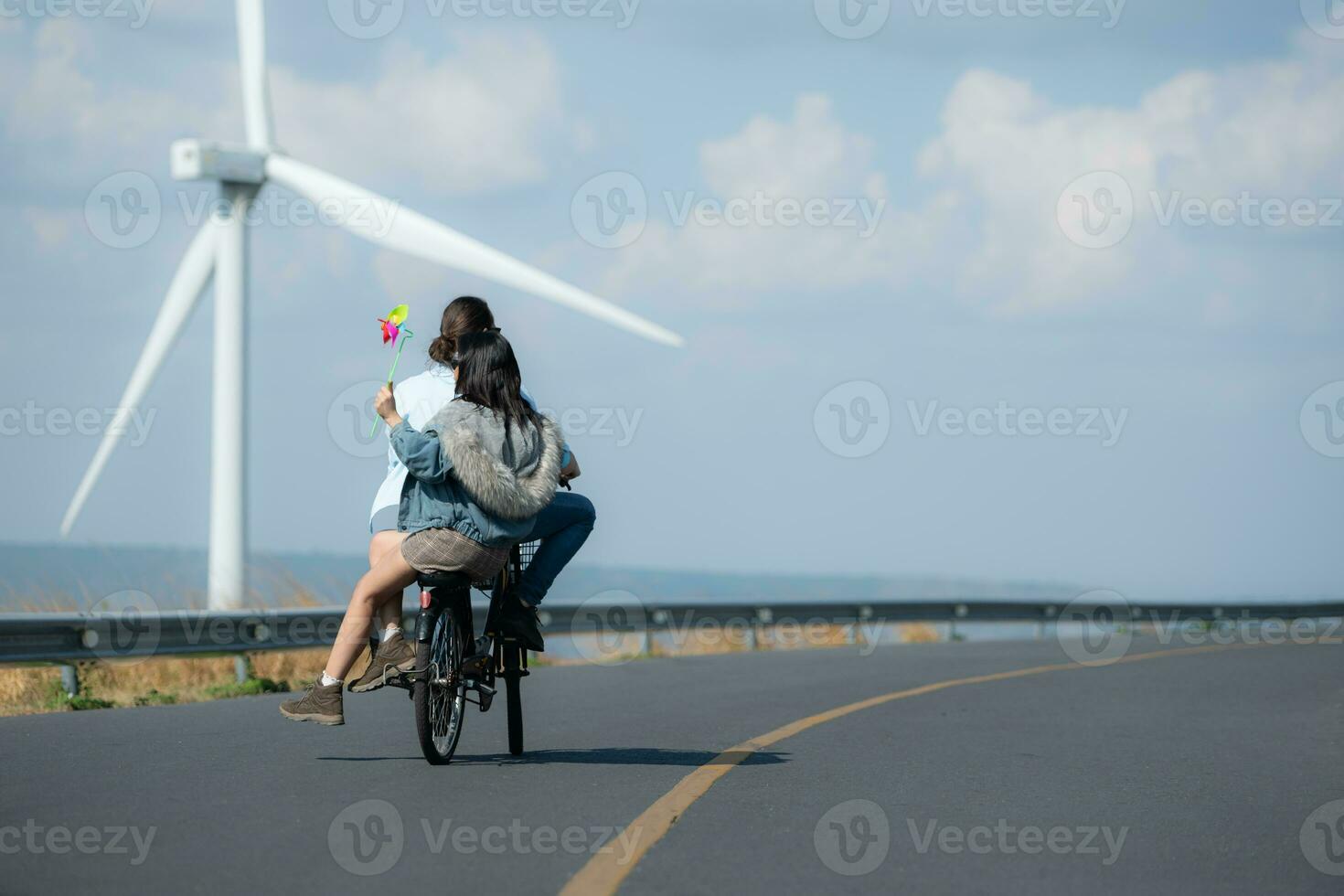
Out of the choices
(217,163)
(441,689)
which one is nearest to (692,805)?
(441,689)

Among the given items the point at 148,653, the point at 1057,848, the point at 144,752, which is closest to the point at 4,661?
the point at 148,653

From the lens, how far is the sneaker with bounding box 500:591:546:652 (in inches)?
333

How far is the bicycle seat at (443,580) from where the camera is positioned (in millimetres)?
7996

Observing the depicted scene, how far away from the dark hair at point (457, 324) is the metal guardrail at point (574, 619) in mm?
4830

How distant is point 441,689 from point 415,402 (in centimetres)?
144

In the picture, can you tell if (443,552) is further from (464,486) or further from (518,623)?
(518,623)

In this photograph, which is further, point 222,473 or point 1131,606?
point 1131,606

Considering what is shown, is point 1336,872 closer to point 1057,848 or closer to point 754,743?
point 1057,848

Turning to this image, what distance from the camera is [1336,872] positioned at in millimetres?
6691

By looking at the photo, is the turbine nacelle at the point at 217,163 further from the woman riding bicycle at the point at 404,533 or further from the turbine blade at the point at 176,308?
the woman riding bicycle at the point at 404,533

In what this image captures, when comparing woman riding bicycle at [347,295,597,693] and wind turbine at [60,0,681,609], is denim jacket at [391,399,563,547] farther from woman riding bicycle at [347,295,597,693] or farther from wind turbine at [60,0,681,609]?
wind turbine at [60,0,681,609]

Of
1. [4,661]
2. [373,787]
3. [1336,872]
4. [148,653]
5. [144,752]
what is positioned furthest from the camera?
[148,653]

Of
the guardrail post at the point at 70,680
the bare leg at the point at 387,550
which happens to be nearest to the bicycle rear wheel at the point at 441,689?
the bare leg at the point at 387,550

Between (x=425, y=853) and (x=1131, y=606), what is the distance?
23.9 metres
